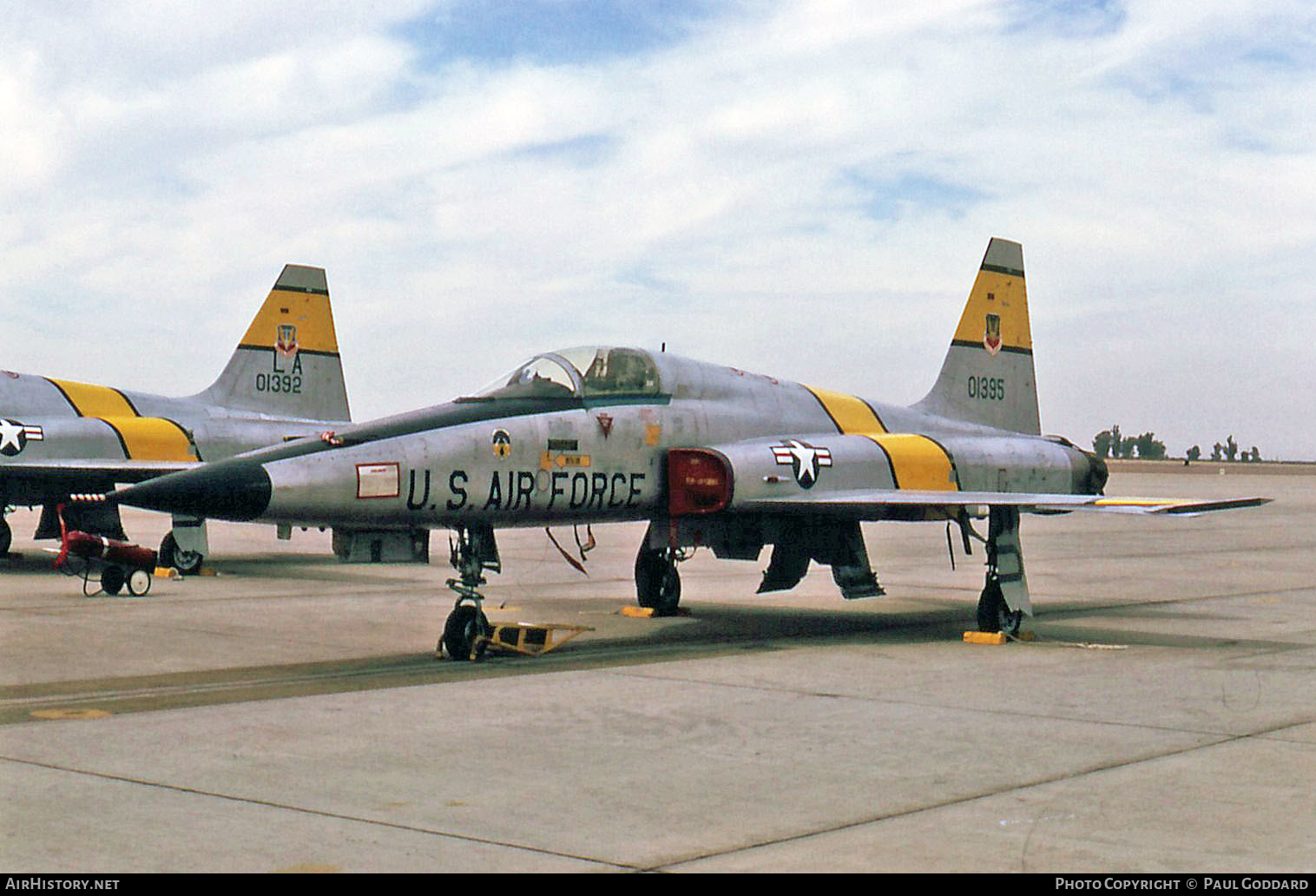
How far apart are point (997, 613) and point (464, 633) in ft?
15.7

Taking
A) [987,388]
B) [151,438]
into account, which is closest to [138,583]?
[151,438]

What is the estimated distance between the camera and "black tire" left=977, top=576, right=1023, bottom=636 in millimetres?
13102

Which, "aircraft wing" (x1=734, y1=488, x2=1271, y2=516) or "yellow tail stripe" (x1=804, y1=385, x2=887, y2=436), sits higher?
"yellow tail stripe" (x1=804, y1=385, x2=887, y2=436)

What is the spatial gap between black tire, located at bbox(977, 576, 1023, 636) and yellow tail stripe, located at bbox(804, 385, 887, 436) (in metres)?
2.33

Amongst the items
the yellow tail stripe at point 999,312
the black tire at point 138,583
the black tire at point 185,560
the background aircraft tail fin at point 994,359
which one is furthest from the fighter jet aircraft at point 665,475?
the black tire at point 185,560

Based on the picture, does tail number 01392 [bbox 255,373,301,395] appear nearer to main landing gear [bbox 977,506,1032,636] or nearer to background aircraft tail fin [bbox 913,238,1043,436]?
background aircraft tail fin [bbox 913,238,1043,436]

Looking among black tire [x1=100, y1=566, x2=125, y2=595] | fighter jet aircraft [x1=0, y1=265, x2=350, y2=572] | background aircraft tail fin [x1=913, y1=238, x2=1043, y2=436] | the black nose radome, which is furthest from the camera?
fighter jet aircraft [x1=0, y1=265, x2=350, y2=572]

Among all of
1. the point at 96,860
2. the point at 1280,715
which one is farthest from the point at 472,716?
the point at 1280,715

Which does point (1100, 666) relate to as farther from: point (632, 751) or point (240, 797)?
point (240, 797)

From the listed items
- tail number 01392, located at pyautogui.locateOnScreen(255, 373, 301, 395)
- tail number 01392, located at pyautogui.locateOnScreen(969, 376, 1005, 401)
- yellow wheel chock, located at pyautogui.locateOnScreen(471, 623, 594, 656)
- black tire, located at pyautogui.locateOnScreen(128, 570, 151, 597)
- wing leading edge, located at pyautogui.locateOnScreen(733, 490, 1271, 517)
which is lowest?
yellow wheel chock, located at pyautogui.locateOnScreen(471, 623, 594, 656)

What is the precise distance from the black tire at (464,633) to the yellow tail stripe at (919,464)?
4525 millimetres

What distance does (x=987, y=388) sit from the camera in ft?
56.6

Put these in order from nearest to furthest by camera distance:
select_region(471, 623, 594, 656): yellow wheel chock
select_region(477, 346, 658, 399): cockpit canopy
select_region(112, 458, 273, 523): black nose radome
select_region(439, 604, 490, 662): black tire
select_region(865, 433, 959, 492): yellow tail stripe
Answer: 1. select_region(112, 458, 273, 523): black nose radome
2. select_region(439, 604, 490, 662): black tire
3. select_region(471, 623, 594, 656): yellow wheel chock
4. select_region(477, 346, 658, 399): cockpit canopy
5. select_region(865, 433, 959, 492): yellow tail stripe

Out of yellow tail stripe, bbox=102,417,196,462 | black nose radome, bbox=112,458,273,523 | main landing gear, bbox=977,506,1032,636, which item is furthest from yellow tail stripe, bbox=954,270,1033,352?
yellow tail stripe, bbox=102,417,196,462
